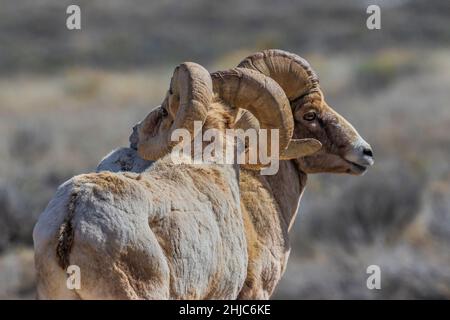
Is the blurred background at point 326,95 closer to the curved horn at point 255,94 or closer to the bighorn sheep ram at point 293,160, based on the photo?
the bighorn sheep ram at point 293,160

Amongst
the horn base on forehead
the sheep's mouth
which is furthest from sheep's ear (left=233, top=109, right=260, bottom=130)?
the sheep's mouth

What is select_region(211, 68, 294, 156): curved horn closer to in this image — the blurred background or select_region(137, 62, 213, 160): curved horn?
select_region(137, 62, 213, 160): curved horn

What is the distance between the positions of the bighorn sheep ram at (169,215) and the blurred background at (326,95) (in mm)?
8533

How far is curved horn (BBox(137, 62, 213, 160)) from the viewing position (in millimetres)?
9266

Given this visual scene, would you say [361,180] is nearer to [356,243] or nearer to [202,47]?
[356,243]

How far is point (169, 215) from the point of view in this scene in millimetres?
8422

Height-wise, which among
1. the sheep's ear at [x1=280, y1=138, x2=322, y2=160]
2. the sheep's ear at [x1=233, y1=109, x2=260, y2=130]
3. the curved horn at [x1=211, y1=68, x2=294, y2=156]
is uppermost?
the curved horn at [x1=211, y1=68, x2=294, y2=156]

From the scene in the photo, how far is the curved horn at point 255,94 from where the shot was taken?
10211 millimetres

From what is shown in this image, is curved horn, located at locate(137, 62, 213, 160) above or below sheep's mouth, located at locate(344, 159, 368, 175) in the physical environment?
above

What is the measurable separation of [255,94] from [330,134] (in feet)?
4.03

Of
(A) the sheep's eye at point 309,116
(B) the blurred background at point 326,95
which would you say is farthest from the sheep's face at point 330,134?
(B) the blurred background at point 326,95

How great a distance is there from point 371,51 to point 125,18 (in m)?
20.6

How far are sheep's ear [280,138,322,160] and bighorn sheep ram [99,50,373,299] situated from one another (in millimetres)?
349

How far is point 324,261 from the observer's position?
23812mm
